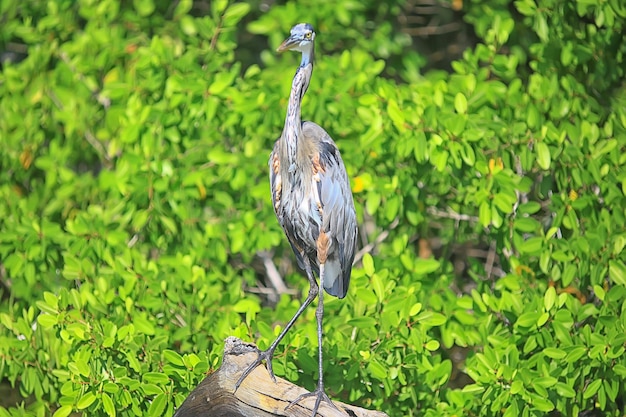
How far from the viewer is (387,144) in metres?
5.12

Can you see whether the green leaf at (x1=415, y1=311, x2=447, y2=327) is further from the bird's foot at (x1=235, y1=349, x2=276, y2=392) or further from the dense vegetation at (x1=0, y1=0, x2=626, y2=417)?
the bird's foot at (x1=235, y1=349, x2=276, y2=392)

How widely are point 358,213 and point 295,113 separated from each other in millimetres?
1427

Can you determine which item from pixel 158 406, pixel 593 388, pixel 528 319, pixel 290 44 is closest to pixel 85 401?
pixel 158 406

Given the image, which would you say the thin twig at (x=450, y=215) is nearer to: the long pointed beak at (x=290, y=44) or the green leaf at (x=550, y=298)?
the green leaf at (x=550, y=298)

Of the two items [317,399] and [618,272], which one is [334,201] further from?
[618,272]

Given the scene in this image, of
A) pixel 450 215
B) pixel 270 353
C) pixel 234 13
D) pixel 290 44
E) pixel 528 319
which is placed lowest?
pixel 450 215

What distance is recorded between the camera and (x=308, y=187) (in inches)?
157

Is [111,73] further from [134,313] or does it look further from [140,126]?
[134,313]

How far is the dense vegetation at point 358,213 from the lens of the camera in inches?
167

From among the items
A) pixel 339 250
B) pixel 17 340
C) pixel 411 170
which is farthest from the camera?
pixel 411 170

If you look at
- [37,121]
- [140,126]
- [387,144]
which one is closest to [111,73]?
[37,121]

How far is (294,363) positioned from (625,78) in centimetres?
310

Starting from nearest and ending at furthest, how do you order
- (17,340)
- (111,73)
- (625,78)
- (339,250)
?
(339,250) < (17,340) < (625,78) < (111,73)

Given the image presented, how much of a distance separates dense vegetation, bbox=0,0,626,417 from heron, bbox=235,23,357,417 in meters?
0.34
